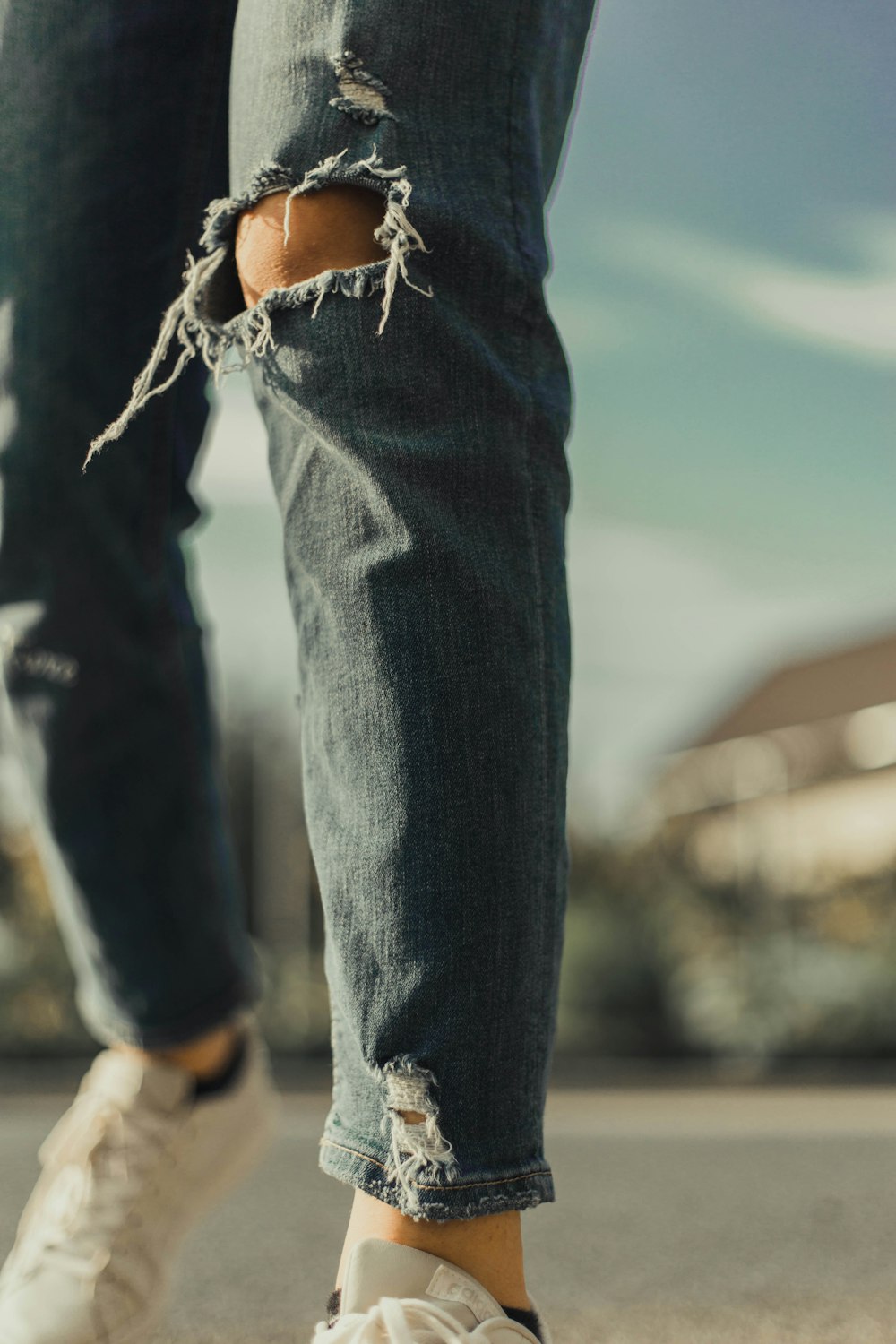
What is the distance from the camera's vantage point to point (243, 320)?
0.83 m

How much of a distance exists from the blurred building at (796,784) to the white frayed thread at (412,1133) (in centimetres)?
917

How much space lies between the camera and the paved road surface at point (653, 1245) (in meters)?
1.14

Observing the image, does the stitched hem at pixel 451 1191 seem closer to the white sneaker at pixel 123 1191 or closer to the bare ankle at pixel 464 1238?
the bare ankle at pixel 464 1238

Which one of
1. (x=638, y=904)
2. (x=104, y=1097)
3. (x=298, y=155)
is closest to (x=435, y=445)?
(x=298, y=155)

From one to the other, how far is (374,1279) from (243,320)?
59 cm

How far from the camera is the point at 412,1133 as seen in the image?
73 centimetres

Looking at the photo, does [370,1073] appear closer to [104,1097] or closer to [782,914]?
[104,1097]

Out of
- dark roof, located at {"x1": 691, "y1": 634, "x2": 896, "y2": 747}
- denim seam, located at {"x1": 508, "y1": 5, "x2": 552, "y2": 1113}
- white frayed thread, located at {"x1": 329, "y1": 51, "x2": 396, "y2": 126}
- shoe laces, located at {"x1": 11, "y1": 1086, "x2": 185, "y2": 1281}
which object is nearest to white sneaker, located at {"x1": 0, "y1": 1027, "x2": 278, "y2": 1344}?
shoe laces, located at {"x1": 11, "y1": 1086, "x2": 185, "y2": 1281}

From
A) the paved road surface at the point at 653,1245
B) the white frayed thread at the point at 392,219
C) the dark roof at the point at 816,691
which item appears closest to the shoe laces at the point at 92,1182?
the paved road surface at the point at 653,1245

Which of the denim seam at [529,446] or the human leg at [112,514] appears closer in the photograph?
the denim seam at [529,446]

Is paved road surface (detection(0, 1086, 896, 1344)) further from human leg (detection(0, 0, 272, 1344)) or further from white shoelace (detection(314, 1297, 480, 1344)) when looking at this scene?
white shoelace (detection(314, 1297, 480, 1344))

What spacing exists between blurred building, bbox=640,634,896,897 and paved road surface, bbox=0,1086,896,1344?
7.48 m

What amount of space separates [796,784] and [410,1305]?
16149 mm

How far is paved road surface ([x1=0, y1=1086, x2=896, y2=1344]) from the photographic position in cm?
114
